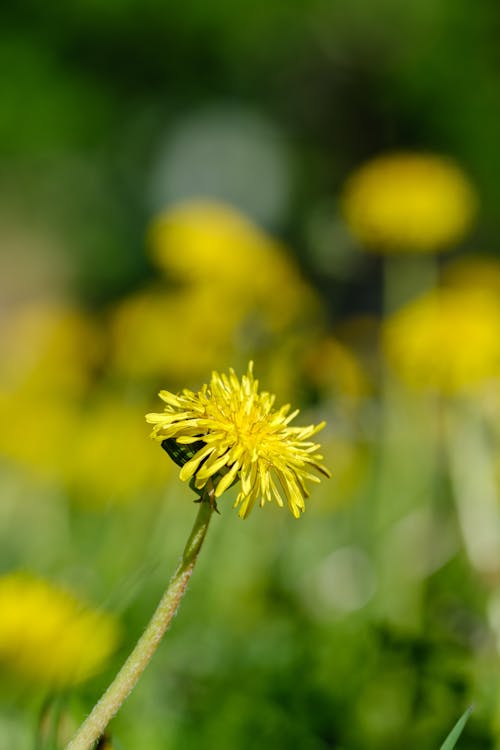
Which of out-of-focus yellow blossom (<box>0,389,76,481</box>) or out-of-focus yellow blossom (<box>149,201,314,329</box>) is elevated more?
out-of-focus yellow blossom (<box>149,201,314,329</box>)

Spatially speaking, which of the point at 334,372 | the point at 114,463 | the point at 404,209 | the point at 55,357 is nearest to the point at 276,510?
the point at 334,372

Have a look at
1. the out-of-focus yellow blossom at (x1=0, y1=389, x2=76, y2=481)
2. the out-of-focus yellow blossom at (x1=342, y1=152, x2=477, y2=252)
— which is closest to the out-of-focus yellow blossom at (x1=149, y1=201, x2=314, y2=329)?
the out-of-focus yellow blossom at (x1=342, y1=152, x2=477, y2=252)

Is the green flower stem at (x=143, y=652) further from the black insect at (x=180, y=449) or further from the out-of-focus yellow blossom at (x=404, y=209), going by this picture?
the out-of-focus yellow blossom at (x=404, y=209)

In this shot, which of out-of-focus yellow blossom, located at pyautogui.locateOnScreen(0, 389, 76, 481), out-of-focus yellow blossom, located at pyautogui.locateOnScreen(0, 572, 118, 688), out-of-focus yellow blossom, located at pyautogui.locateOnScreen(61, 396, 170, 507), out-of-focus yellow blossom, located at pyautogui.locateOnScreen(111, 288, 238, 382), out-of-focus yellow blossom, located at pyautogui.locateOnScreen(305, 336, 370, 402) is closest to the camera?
out-of-focus yellow blossom, located at pyautogui.locateOnScreen(0, 572, 118, 688)

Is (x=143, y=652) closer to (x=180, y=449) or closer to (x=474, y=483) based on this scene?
(x=180, y=449)

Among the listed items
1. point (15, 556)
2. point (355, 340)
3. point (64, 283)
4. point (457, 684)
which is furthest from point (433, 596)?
point (64, 283)

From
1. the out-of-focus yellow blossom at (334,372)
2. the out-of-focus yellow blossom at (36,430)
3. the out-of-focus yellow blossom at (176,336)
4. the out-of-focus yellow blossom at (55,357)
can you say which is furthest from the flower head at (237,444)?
the out-of-focus yellow blossom at (55,357)

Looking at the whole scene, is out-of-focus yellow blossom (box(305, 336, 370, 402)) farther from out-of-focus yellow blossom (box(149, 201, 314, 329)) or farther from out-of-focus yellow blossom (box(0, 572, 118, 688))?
out-of-focus yellow blossom (box(0, 572, 118, 688))
